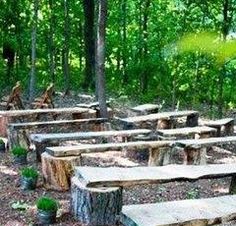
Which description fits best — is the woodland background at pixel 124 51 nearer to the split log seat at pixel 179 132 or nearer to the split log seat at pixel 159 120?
the split log seat at pixel 159 120

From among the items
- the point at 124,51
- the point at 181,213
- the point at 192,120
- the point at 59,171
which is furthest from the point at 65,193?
the point at 124,51

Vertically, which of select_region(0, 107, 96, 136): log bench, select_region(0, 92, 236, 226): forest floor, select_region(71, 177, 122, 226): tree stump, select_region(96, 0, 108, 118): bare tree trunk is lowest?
select_region(0, 92, 236, 226): forest floor

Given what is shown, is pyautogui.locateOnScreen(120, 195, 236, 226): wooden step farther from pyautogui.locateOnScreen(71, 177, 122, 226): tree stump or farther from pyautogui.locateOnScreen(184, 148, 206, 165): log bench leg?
pyautogui.locateOnScreen(184, 148, 206, 165): log bench leg

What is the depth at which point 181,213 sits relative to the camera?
12.3 feet

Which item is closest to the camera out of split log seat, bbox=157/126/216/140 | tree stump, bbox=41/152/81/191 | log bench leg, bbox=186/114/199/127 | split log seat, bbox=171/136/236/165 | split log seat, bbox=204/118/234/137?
tree stump, bbox=41/152/81/191

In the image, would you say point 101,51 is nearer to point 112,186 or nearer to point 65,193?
point 65,193

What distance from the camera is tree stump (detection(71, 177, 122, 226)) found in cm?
477

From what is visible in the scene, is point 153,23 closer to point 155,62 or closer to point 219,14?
point 155,62

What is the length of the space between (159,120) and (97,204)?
5.48 m

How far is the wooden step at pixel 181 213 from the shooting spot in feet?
11.6

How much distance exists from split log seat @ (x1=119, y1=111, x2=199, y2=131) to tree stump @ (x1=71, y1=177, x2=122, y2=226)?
4.37 metres

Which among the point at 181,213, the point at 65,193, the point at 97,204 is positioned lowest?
the point at 65,193

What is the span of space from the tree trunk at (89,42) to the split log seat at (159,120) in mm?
6163

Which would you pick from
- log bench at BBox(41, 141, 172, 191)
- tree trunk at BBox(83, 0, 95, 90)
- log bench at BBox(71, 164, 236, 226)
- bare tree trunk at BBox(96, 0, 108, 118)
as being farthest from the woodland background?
log bench at BBox(71, 164, 236, 226)
